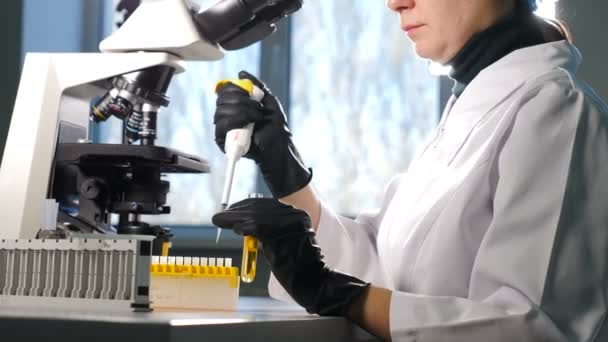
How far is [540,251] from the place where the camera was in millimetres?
1176

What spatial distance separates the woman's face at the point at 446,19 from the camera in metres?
1.50

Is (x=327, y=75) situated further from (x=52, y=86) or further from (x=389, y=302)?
(x=389, y=302)

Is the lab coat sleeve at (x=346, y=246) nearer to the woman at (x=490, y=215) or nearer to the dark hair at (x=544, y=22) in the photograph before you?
the woman at (x=490, y=215)

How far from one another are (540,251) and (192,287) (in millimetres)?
474

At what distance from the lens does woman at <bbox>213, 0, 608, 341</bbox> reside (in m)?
1.17

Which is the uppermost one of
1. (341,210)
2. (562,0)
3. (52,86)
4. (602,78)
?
(562,0)

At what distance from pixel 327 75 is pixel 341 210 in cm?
51

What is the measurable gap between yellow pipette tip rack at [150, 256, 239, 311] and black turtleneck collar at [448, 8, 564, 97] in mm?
570

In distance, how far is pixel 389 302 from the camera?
3.91 ft

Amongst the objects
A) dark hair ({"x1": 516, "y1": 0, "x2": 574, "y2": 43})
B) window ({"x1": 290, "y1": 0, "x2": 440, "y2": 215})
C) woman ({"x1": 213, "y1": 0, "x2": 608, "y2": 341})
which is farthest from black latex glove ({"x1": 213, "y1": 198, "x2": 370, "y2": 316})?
window ({"x1": 290, "y1": 0, "x2": 440, "y2": 215})

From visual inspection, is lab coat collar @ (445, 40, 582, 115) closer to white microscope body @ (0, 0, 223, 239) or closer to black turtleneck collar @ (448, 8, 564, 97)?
black turtleneck collar @ (448, 8, 564, 97)

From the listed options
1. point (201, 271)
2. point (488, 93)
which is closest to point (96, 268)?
point (201, 271)

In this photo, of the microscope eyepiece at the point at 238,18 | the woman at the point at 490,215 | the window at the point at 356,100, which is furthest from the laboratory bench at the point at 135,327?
the window at the point at 356,100

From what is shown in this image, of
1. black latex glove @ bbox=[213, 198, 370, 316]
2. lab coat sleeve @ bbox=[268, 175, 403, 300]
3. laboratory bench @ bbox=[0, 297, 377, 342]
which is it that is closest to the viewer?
laboratory bench @ bbox=[0, 297, 377, 342]
